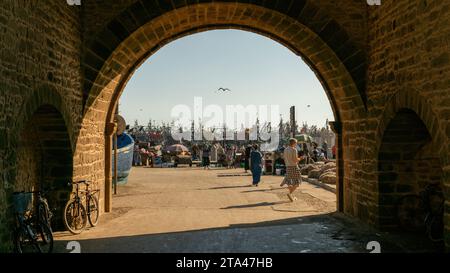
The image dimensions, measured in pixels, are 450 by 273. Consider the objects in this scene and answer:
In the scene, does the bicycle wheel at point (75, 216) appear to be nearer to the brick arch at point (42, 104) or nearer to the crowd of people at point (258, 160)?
the brick arch at point (42, 104)

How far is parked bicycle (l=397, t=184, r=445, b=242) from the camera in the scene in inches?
283

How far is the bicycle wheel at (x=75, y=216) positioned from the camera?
8.12 metres

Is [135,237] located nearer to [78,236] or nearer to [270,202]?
[78,236]

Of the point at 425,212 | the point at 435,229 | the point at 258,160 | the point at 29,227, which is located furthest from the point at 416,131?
the point at 258,160

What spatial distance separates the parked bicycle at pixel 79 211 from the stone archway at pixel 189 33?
40 centimetres

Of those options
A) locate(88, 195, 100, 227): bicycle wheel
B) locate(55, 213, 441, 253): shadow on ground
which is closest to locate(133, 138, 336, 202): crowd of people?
locate(55, 213, 441, 253): shadow on ground

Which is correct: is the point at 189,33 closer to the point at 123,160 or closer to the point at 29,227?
the point at 29,227

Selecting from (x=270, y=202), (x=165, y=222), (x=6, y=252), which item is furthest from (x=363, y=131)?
(x=6, y=252)

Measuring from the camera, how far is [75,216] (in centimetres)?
832

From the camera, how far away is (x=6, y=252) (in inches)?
232

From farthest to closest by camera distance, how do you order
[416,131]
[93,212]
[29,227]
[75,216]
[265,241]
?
[93,212] < [75,216] < [416,131] < [265,241] < [29,227]

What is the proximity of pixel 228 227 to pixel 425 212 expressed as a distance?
137 inches

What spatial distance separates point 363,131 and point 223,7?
12.9ft

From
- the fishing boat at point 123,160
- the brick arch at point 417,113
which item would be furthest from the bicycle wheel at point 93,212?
the fishing boat at point 123,160
